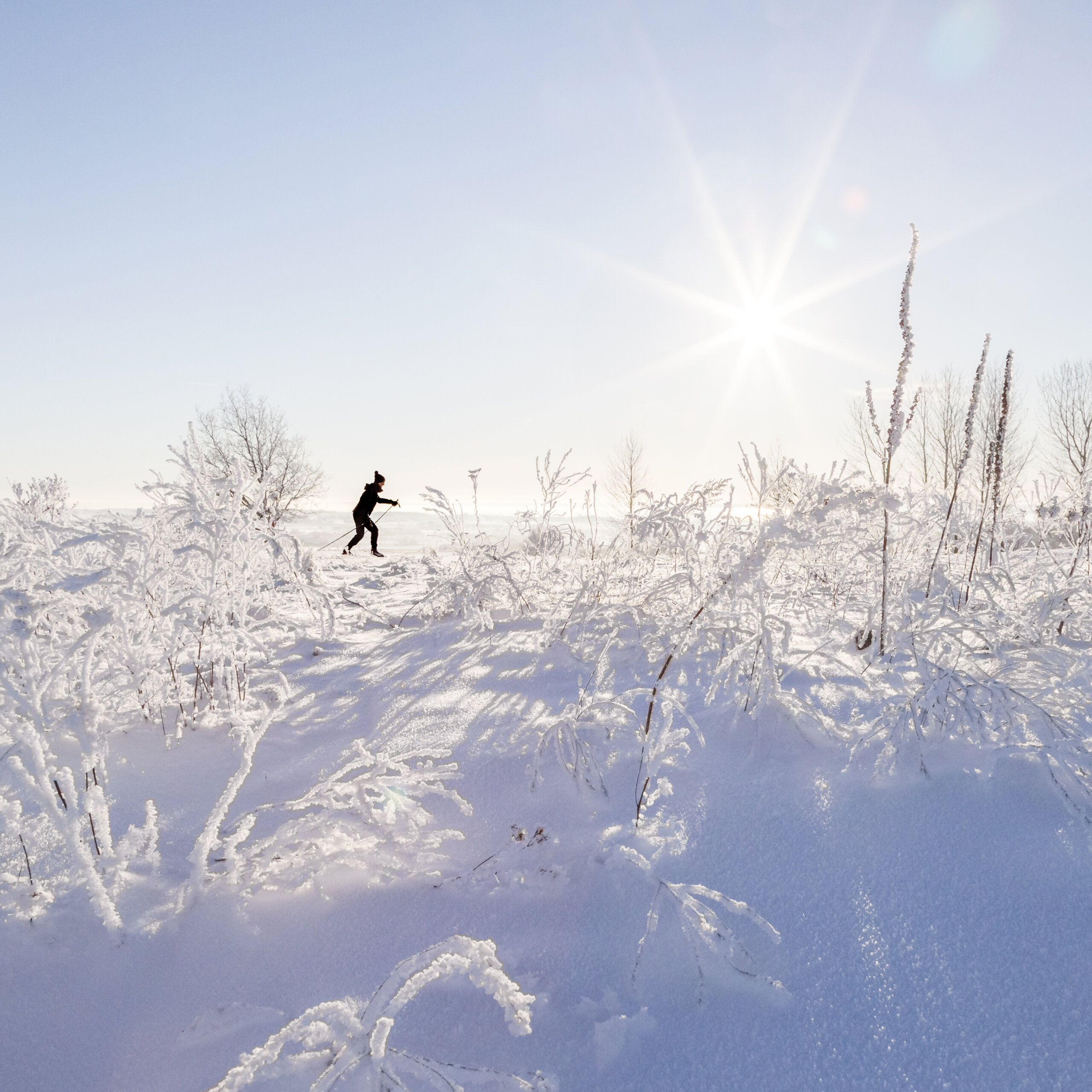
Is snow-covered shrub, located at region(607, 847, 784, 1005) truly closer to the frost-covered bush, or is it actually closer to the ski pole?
the frost-covered bush

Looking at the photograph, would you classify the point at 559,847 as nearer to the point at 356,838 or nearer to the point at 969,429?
the point at 356,838

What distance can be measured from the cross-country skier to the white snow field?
720 centimetres

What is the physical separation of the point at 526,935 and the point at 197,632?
4.05ft

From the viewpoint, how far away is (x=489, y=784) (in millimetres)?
1958

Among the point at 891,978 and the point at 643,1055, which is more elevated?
the point at 891,978

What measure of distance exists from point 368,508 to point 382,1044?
9705 mm

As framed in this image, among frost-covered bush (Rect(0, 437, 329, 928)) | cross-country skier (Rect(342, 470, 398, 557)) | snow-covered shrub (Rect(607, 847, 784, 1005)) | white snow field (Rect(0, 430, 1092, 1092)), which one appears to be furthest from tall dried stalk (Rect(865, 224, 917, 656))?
cross-country skier (Rect(342, 470, 398, 557))

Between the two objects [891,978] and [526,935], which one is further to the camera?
[526,935]

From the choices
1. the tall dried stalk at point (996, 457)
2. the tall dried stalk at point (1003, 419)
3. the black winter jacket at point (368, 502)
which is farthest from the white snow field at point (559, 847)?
the black winter jacket at point (368, 502)

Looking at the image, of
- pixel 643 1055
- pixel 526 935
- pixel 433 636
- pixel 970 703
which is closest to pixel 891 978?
pixel 643 1055

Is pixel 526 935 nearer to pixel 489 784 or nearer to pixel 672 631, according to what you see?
pixel 489 784

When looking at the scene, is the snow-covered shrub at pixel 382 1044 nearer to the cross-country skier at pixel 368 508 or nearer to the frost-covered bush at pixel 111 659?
the frost-covered bush at pixel 111 659

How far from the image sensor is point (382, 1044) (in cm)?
84

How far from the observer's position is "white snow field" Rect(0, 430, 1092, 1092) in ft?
3.34
